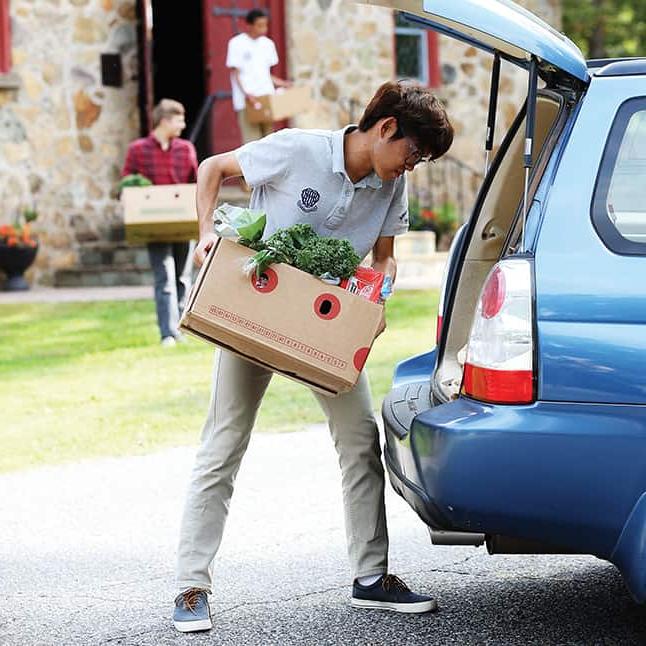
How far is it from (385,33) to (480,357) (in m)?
14.0

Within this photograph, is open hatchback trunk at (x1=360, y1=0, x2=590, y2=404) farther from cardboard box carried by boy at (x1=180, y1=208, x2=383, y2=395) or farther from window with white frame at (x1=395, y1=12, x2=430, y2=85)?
window with white frame at (x1=395, y1=12, x2=430, y2=85)

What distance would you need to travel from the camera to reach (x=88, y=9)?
1521 centimetres

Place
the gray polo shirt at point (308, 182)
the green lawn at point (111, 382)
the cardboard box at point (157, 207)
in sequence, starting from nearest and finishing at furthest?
the gray polo shirt at point (308, 182)
the green lawn at point (111, 382)
the cardboard box at point (157, 207)

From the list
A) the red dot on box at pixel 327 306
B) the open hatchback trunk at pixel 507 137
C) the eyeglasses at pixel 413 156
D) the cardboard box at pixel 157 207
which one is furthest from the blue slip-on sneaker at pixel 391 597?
the cardboard box at pixel 157 207

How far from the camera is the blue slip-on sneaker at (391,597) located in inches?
176

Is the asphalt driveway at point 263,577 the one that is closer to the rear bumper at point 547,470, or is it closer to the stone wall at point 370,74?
the rear bumper at point 547,470

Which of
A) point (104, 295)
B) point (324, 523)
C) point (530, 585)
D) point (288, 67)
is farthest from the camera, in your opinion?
point (288, 67)

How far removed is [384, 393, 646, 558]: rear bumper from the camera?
3.56 metres

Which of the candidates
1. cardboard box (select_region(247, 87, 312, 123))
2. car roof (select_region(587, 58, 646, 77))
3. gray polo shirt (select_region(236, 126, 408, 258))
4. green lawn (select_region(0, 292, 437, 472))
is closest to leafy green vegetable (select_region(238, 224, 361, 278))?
gray polo shirt (select_region(236, 126, 408, 258))

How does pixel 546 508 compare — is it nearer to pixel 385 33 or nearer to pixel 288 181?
pixel 288 181

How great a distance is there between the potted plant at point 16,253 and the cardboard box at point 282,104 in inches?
106

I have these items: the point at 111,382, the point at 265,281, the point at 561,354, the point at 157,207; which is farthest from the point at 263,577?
the point at 157,207

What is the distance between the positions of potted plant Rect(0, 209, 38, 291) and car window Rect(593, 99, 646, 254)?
11.3 meters

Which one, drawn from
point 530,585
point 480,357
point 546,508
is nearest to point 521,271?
point 480,357
